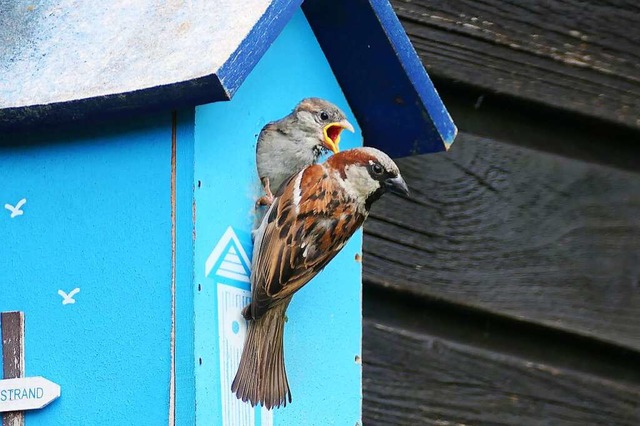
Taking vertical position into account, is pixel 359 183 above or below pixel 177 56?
below

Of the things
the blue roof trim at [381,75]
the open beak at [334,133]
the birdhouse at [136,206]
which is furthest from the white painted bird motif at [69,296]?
the blue roof trim at [381,75]

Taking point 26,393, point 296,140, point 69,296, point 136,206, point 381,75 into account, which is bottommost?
point 26,393

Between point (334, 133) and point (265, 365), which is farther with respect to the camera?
point (334, 133)

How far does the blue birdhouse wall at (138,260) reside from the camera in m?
1.78

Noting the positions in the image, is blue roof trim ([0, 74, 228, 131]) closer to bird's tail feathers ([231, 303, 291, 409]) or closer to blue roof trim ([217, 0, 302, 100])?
blue roof trim ([217, 0, 302, 100])

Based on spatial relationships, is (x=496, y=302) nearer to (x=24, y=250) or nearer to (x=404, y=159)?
(x=404, y=159)

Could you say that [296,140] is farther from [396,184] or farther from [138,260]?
[138,260]

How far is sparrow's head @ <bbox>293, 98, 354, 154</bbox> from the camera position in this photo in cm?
206

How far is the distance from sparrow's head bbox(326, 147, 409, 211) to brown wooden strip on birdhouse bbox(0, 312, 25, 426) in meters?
0.51

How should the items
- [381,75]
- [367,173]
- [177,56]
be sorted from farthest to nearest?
1. [381,75]
2. [367,173]
3. [177,56]

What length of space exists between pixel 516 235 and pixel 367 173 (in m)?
0.55

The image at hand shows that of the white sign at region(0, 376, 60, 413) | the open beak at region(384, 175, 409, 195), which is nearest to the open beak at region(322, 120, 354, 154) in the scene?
the open beak at region(384, 175, 409, 195)

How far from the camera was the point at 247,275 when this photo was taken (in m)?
1.91

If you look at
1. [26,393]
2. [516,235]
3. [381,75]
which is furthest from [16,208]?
[516,235]
